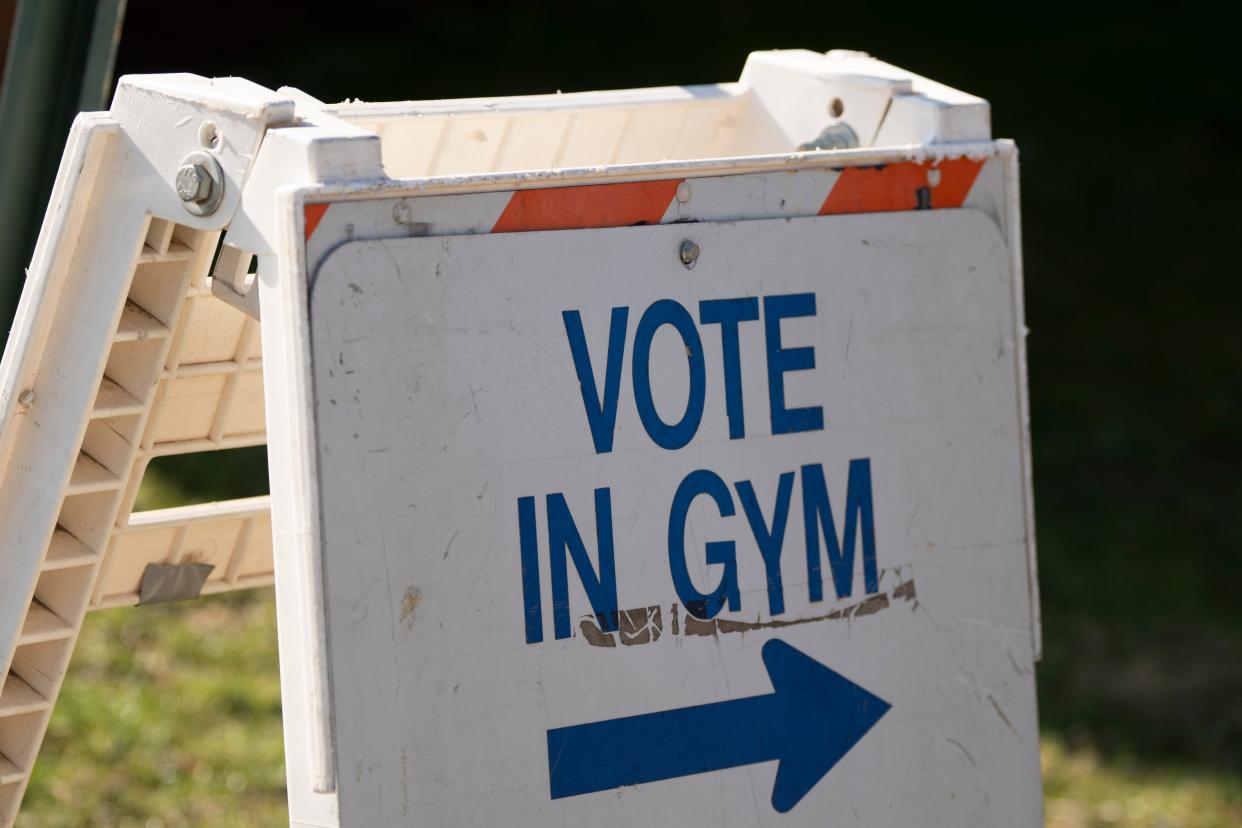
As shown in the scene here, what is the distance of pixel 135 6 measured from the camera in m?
9.57

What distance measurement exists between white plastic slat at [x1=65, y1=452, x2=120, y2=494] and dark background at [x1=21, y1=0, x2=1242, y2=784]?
3066mm

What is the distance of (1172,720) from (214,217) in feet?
11.3

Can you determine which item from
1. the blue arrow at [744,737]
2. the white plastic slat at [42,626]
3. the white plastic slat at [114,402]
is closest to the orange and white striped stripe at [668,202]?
the white plastic slat at [114,402]

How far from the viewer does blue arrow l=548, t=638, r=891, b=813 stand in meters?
2.10

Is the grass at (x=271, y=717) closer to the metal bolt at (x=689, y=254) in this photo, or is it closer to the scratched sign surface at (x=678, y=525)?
the scratched sign surface at (x=678, y=525)

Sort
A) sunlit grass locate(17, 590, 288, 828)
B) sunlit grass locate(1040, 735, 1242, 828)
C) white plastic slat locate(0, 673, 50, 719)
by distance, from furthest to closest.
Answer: sunlit grass locate(1040, 735, 1242, 828) → sunlit grass locate(17, 590, 288, 828) → white plastic slat locate(0, 673, 50, 719)

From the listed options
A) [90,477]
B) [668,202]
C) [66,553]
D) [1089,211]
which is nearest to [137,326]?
[90,477]

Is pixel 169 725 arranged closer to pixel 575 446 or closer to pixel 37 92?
pixel 37 92

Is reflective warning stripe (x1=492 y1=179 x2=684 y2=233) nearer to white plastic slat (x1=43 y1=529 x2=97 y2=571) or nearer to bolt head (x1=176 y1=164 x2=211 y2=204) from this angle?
bolt head (x1=176 y1=164 x2=211 y2=204)

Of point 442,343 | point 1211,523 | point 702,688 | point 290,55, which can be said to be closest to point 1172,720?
point 1211,523

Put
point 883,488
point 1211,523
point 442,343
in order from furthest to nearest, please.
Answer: point 1211,523 → point 883,488 → point 442,343

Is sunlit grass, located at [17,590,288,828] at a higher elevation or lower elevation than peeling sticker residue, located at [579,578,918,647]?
lower

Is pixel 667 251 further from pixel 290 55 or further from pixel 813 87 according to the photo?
pixel 290 55

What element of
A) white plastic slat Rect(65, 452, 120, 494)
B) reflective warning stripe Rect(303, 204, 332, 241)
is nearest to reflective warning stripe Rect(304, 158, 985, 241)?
reflective warning stripe Rect(303, 204, 332, 241)
